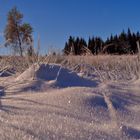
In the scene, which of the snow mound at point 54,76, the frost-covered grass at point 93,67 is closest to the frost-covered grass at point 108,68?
the frost-covered grass at point 93,67

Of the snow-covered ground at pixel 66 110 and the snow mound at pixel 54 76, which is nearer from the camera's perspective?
the snow-covered ground at pixel 66 110

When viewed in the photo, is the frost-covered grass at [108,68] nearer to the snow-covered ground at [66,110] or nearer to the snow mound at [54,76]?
the snow mound at [54,76]

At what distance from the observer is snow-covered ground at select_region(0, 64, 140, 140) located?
1.72m

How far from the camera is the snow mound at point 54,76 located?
3372 millimetres

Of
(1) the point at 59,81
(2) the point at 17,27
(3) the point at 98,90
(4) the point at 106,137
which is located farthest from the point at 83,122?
(2) the point at 17,27

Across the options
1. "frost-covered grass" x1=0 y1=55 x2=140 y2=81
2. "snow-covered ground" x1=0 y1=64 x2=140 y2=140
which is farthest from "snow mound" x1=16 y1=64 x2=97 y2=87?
"frost-covered grass" x1=0 y1=55 x2=140 y2=81

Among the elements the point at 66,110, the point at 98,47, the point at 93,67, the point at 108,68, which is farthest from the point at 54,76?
the point at 98,47

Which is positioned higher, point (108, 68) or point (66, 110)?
point (108, 68)

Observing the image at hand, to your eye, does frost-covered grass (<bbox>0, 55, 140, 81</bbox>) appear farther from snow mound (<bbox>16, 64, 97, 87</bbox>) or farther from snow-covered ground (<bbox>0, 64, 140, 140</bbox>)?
snow-covered ground (<bbox>0, 64, 140, 140</bbox>)

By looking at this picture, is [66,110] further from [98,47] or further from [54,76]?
[98,47]

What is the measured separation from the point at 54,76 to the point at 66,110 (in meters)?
1.31

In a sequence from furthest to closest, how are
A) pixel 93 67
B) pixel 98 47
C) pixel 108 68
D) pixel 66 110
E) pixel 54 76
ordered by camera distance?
pixel 98 47 < pixel 108 68 < pixel 93 67 < pixel 54 76 < pixel 66 110

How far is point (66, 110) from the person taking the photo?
2.23 meters

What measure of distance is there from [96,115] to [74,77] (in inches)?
52.2
